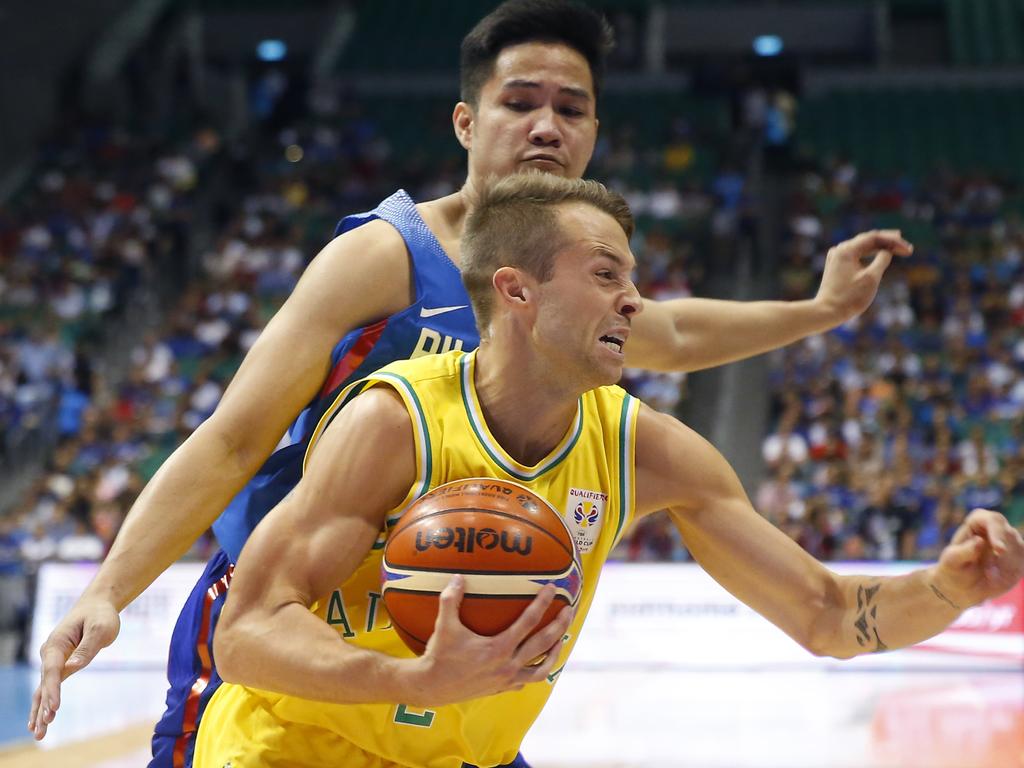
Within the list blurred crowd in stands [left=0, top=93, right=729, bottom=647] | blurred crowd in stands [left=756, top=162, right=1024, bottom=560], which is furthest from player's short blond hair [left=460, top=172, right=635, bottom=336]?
blurred crowd in stands [left=0, top=93, right=729, bottom=647]

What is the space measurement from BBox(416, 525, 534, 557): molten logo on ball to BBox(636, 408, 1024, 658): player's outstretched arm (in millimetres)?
617

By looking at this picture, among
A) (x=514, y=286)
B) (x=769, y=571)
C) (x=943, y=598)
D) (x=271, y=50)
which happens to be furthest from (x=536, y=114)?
(x=271, y=50)

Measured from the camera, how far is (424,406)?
279cm

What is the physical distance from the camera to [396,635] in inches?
110

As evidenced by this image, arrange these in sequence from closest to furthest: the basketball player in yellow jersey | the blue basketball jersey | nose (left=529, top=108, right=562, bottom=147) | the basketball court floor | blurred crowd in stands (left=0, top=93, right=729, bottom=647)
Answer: the basketball player in yellow jersey < the blue basketball jersey < nose (left=529, top=108, right=562, bottom=147) < the basketball court floor < blurred crowd in stands (left=0, top=93, right=729, bottom=647)

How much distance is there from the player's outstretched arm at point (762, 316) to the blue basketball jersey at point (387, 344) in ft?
2.73

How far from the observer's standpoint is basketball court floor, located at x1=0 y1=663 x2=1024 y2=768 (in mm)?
6945

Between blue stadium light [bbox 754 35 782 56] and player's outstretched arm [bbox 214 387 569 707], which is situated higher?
blue stadium light [bbox 754 35 782 56]

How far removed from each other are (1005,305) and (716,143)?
6.13 m

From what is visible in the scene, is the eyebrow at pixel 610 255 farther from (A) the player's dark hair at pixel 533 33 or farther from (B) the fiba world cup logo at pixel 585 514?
(A) the player's dark hair at pixel 533 33

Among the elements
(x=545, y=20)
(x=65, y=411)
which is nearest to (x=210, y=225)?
(x=65, y=411)

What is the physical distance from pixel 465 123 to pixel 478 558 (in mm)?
1757

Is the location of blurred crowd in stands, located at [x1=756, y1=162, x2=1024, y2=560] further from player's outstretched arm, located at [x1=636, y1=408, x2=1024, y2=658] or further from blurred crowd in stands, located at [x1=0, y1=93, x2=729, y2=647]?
player's outstretched arm, located at [x1=636, y1=408, x2=1024, y2=658]

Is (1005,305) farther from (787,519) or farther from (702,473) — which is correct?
(702,473)
